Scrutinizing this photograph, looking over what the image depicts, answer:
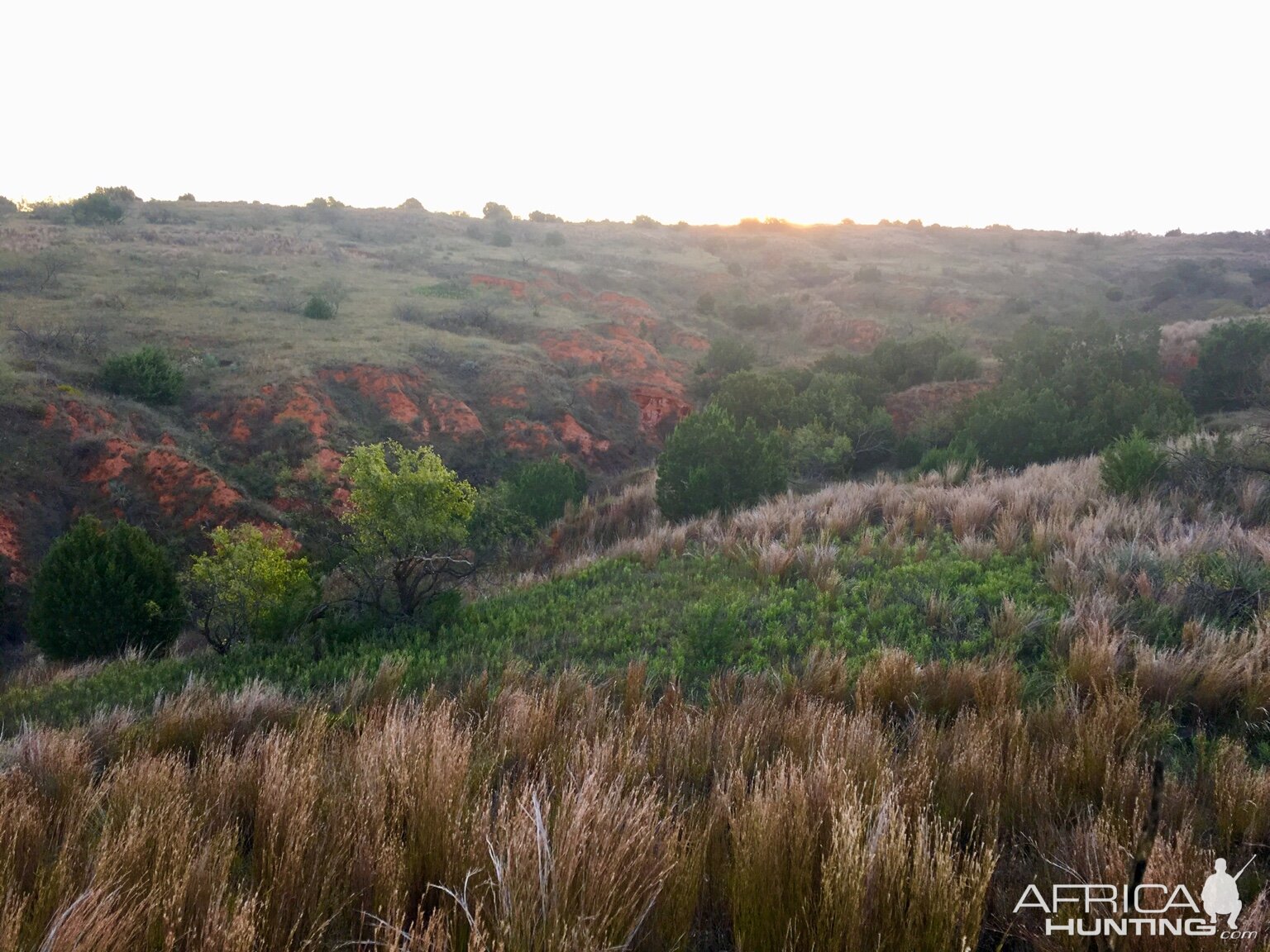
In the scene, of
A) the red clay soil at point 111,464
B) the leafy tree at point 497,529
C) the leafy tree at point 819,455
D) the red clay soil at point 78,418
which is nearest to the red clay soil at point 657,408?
the leafy tree at point 819,455

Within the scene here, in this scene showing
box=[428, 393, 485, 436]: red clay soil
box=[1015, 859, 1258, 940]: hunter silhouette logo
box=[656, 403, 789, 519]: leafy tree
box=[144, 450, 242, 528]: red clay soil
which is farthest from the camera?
box=[428, 393, 485, 436]: red clay soil

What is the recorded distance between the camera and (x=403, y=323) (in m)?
27.5

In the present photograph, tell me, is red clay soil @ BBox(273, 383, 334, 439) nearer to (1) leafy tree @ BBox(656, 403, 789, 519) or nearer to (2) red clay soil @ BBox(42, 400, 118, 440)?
(2) red clay soil @ BBox(42, 400, 118, 440)

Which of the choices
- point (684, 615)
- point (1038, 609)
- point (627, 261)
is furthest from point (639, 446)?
point (627, 261)

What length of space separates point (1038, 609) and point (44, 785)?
21.3 feet

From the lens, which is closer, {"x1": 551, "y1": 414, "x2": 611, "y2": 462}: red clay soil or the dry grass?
the dry grass

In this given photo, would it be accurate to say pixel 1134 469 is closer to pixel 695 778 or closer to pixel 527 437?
pixel 695 778

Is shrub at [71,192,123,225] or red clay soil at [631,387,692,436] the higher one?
shrub at [71,192,123,225]

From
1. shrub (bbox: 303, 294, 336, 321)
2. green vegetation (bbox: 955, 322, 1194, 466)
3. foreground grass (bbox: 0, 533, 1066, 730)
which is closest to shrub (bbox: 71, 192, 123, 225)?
shrub (bbox: 303, 294, 336, 321)

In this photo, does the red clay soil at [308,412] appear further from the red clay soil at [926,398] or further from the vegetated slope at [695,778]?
the red clay soil at [926,398]

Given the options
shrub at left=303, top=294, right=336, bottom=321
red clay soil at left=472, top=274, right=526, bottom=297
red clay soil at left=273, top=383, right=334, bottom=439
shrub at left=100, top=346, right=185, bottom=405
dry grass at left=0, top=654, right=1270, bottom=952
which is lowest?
red clay soil at left=273, top=383, right=334, bottom=439

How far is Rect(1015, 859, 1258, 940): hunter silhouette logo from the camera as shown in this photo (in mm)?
1813

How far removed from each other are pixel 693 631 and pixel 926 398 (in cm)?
2031

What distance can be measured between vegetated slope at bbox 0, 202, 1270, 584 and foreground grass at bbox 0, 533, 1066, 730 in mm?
9350
